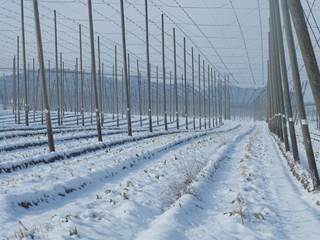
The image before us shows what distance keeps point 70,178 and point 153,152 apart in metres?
6.67

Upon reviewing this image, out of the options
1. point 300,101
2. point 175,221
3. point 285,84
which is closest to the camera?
point 175,221

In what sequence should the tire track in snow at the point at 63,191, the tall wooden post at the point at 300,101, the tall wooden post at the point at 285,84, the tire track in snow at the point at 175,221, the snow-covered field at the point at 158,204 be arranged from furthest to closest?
the tall wooden post at the point at 285,84 → the tall wooden post at the point at 300,101 → the tire track in snow at the point at 63,191 → the snow-covered field at the point at 158,204 → the tire track in snow at the point at 175,221

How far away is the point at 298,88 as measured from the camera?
9.55m

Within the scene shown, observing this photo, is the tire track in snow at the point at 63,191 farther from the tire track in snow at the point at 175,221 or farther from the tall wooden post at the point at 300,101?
the tall wooden post at the point at 300,101

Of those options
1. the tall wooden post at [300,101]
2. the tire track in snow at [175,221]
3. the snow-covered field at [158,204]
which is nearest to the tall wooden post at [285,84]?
the snow-covered field at [158,204]

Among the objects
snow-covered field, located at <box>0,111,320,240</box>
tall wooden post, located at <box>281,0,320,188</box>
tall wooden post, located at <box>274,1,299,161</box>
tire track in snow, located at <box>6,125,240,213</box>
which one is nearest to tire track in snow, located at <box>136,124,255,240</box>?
snow-covered field, located at <box>0,111,320,240</box>

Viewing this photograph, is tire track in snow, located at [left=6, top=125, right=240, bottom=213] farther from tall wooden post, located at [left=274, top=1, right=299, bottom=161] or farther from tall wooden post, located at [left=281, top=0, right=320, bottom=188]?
tall wooden post, located at [left=274, top=1, right=299, bottom=161]

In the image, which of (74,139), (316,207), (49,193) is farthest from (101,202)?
(74,139)

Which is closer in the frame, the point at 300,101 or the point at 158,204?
the point at 158,204

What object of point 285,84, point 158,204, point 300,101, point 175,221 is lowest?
point 158,204

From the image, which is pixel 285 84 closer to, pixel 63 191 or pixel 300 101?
pixel 300 101

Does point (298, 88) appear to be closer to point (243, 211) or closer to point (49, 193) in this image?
point (243, 211)

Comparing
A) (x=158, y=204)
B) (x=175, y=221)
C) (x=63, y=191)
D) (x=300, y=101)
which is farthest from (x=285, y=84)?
(x=175, y=221)

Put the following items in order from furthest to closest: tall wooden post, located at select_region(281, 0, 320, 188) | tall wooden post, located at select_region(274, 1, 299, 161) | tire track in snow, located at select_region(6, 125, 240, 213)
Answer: tall wooden post, located at select_region(274, 1, 299, 161), tall wooden post, located at select_region(281, 0, 320, 188), tire track in snow, located at select_region(6, 125, 240, 213)
